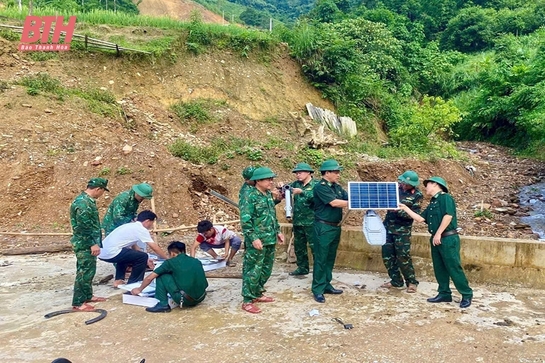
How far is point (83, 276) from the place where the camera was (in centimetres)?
569

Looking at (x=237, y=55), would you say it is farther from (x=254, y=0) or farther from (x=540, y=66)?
(x=254, y=0)

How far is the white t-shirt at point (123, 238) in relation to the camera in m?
6.14

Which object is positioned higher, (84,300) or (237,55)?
(237,55)

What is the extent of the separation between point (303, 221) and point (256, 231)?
124cm

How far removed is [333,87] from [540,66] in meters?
11.1

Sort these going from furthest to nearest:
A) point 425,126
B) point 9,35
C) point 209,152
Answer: point 425,126 → point 9,35 → point 209,152

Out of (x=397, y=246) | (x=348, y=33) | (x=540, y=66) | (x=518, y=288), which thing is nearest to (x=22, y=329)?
(x=397, y=246)

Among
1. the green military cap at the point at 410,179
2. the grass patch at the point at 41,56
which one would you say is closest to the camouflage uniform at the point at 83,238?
the green military cap at the point at 410,179

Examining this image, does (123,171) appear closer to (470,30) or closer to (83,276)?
(83,276)

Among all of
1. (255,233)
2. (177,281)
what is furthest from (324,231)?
(177,281)

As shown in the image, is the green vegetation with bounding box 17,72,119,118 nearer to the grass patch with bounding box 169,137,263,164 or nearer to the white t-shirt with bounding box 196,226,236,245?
the grass patch with bounding box 169,137,263,164

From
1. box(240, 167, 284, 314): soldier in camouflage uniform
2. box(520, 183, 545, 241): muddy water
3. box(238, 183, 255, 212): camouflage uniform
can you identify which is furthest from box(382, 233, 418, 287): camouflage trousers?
box(520, 183, 545, 241): muddy water

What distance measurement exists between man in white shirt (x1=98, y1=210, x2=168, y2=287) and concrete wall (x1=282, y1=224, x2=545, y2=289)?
126 inches

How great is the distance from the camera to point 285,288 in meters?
6.41
